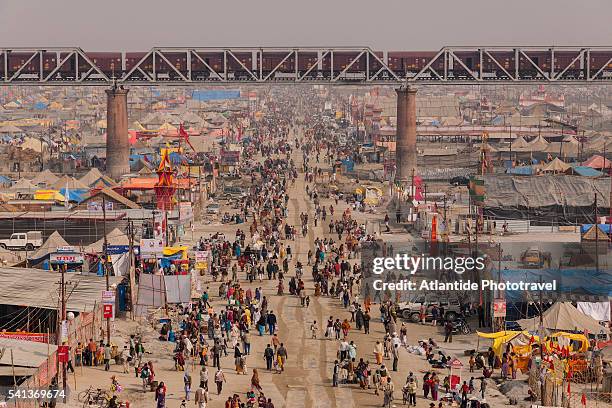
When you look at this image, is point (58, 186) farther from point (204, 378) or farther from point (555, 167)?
point (204, 378)

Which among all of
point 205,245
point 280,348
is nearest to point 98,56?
point 205,245

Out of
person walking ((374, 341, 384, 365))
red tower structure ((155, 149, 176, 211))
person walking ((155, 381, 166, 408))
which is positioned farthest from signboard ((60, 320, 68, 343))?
red tower structure ((155, 149, 176, 211))

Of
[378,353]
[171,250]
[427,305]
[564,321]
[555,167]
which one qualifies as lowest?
[378,353]

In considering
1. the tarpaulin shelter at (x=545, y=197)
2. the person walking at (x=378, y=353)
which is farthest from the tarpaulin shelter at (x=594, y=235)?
the person walking at (x=378, y=353)

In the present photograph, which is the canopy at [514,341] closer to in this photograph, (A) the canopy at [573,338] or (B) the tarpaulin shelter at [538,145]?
(A) the canopy at [573,338]

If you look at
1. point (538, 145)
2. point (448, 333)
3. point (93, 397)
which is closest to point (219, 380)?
point (93, 397)

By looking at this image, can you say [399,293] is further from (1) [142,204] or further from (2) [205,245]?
(1) [142,204]
